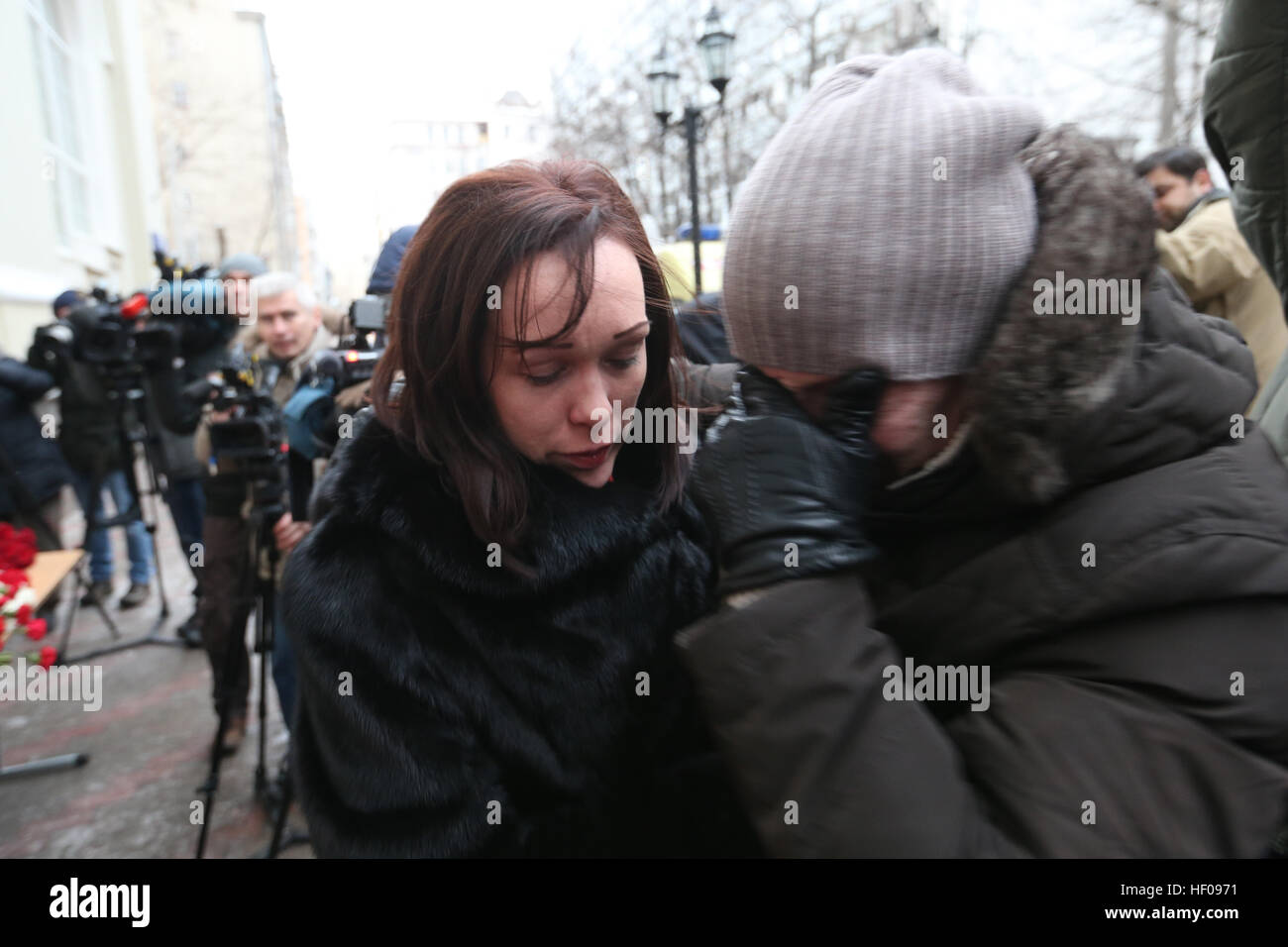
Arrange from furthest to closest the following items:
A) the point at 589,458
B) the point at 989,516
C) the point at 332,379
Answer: the point at 332,379 → the point at 589,458 → the point at 989,516

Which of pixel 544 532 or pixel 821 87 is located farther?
pixel 544 532

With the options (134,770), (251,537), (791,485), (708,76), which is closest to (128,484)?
(134,770)

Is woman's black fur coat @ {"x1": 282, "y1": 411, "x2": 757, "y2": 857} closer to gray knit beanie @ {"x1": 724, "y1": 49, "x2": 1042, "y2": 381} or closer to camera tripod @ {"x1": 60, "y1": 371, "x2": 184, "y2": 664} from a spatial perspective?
gray knit beanie @ {"x1": 724, "y1": 49, "x2": 1042, "y2": 381}

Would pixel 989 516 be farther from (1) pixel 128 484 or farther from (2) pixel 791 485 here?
(1) pixel 128 484

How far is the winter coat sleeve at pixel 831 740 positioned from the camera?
724mm

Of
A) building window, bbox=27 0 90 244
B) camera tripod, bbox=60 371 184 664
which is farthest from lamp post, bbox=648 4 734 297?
building window, bbox=27 0 90 244

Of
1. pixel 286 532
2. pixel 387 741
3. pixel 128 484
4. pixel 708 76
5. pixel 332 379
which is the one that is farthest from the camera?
pixel 708 76

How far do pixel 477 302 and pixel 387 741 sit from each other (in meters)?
0.61

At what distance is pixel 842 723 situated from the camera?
74cm

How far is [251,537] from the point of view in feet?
9.80

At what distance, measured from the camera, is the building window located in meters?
7.14
